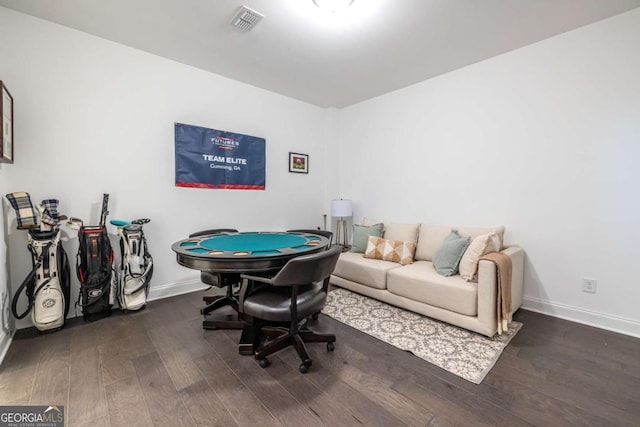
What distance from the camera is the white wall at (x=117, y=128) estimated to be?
94.4 inches

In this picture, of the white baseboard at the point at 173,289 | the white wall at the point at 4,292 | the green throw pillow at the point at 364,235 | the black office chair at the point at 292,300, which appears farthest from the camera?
the green throw pillow at the point at 364,235

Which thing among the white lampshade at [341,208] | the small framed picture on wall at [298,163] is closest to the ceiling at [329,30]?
the small framed picture on wall at [298,163]

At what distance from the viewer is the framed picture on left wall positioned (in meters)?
1.99

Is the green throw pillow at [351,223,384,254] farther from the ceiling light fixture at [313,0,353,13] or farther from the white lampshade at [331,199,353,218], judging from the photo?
the ceiling light fixture at [313,0,353,13]

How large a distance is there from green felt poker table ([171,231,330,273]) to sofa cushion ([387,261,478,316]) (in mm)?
924

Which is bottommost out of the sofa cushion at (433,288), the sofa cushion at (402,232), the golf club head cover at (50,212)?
the sofa cushion at (433,288)

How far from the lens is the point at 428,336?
2.29 metres

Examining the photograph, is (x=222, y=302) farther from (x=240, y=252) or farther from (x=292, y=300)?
(x=292, y=300)

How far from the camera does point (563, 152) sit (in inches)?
103

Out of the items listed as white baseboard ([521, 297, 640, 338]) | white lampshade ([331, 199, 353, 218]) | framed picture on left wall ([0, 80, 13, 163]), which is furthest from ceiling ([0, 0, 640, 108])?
white baseboard ([521, 297, 640, 338])

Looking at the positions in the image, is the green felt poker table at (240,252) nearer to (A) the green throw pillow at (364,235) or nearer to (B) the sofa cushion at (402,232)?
(A) the green throw pillow at (364,235)

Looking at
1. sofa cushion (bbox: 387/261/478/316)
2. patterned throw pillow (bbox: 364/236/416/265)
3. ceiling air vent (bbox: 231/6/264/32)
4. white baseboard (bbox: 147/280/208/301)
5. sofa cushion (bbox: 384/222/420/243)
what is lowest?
white baseboard (bbox: 147/280/208/301)

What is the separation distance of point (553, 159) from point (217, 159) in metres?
3.72

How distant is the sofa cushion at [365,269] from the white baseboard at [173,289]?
1.78 meters
